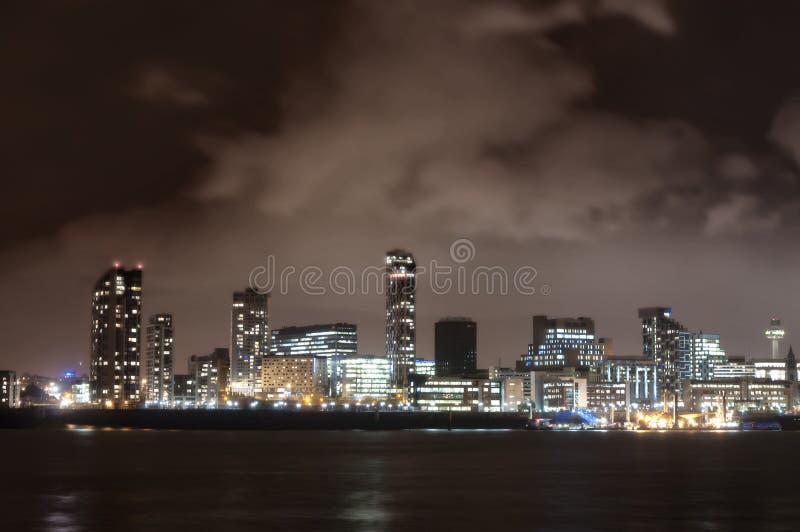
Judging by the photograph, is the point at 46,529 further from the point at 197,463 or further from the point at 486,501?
the point at 197,463

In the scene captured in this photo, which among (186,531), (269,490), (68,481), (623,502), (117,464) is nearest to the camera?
(186,531)

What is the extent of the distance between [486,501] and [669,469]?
125 feet

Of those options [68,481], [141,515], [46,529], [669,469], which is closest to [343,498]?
[141,515]

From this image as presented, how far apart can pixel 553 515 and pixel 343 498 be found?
14896mm

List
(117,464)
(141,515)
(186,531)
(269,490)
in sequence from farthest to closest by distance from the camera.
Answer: (117,464) < (269,490) < (141,515) < (186,531)

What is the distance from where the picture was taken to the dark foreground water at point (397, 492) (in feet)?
178

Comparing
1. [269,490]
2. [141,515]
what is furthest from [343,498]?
[141,515]

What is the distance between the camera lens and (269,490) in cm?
7231

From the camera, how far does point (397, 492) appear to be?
71.2 meters

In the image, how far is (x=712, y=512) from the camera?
2351 inches

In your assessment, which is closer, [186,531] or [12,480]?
[186,531]

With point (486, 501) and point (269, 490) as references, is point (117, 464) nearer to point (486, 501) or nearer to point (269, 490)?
point (269, 490)

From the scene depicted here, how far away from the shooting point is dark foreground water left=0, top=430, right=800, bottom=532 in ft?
178

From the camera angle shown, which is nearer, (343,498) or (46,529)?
(46,529)
